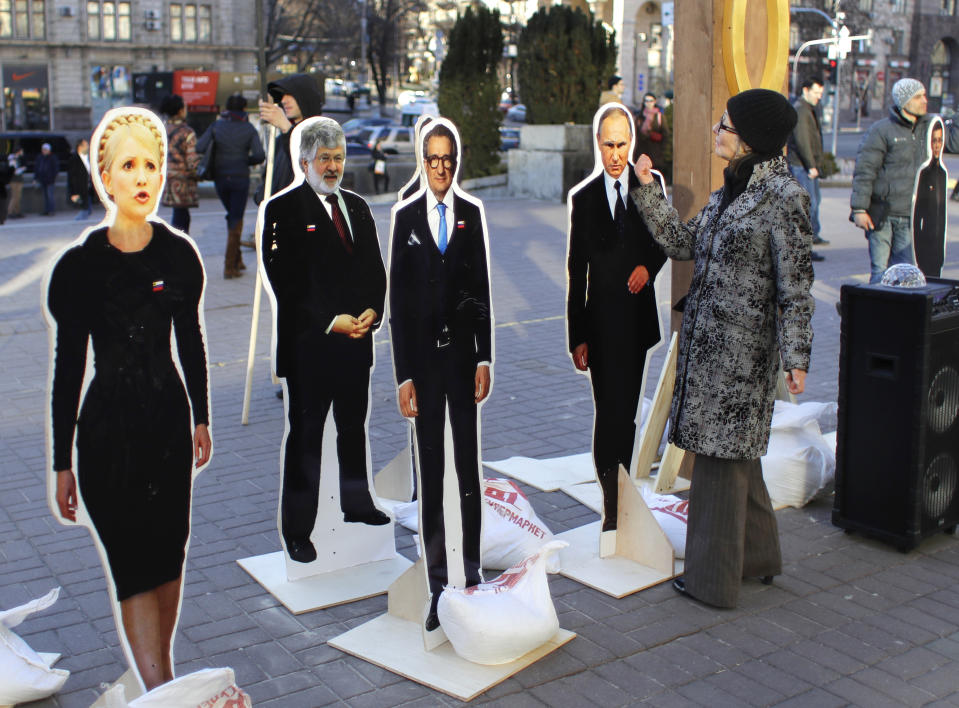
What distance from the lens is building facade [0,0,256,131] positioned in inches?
2221

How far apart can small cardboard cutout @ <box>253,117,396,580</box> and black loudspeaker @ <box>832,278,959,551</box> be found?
218 centimetres

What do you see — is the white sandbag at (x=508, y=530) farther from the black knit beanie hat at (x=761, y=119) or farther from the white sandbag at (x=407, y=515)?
the black knit beanie hat at (x=761, y=119)

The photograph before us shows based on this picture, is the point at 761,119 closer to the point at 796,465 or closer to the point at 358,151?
the point at 796,465

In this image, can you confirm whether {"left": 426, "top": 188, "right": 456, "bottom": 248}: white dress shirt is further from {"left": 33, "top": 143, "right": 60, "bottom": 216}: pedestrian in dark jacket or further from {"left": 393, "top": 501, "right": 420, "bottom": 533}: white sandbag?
{"left": 33, "top": 143, "right": 60, "bottom": 216}: pedestrian in dark jacket

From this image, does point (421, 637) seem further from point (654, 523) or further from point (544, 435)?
point (544, 435)

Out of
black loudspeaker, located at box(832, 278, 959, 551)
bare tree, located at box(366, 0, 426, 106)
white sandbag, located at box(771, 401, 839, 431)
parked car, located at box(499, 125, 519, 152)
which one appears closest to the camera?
black loudspeaker, located at box(832, 278, 959, 551)

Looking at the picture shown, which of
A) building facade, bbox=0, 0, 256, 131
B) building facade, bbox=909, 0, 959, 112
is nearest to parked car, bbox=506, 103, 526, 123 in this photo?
building facade, bbox=0, 0, 256, 131

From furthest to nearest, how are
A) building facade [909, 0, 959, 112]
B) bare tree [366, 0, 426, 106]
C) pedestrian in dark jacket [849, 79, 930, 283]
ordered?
1. building facade [909, 0, 959, 112]
2. bare tree [366, 0, 426, 106]
3. pedestrian in dark jacket [849, 79, 930, 283]

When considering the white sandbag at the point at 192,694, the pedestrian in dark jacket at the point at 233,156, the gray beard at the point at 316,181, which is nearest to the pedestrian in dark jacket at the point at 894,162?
the gray beard at the point at 316,181

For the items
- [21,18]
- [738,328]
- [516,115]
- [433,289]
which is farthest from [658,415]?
[21,18]

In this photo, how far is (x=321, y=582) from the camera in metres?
4.73

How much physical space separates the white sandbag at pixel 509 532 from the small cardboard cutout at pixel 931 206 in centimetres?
507

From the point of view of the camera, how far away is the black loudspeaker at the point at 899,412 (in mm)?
4879

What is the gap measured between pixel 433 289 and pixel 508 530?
4.25ft
